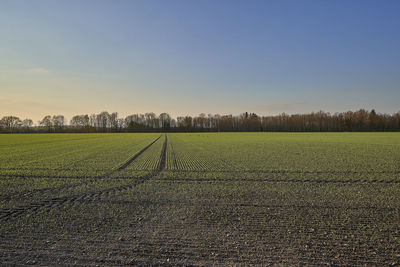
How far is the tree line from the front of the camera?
13338 centimetres

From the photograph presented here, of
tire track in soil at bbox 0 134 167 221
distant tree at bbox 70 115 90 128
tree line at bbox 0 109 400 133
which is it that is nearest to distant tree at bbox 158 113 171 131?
tree line at bbox 0 109 400 133

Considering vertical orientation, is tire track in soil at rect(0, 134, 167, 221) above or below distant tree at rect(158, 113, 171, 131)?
below

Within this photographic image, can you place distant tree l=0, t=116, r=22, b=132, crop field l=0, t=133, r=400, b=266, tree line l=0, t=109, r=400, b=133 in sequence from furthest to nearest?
distant tree l=0, t=116, r=22, b=132 → tree line l=0, t=109, r=400, b=133 → crop field l=0, t=133, r=400, b=266

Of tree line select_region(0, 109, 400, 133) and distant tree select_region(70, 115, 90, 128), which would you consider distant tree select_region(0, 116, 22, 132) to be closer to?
tree line select_region(0, 109, 400, 133)

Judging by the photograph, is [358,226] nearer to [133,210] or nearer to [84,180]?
[133,210]

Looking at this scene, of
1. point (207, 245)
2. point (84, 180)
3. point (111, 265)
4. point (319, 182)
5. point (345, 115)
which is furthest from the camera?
point (345, 115)

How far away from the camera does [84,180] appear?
11.0m

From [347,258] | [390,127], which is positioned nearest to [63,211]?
[347,258]

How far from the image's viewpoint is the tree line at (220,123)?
133m

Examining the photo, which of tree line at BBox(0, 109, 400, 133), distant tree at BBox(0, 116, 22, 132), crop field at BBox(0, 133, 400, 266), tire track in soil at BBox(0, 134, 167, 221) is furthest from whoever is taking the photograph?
distant tree at BBox(0, 116, 22, 132)

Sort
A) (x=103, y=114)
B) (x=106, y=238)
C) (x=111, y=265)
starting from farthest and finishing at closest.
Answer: (x=103, y=114) < (x=106, y=238) < (x=111, y=265)

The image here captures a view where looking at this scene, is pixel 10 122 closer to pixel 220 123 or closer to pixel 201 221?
pixel 220 123

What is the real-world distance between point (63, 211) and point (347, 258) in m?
7.63

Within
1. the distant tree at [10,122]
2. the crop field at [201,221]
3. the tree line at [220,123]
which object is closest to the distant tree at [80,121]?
the tree line at [220,123]
